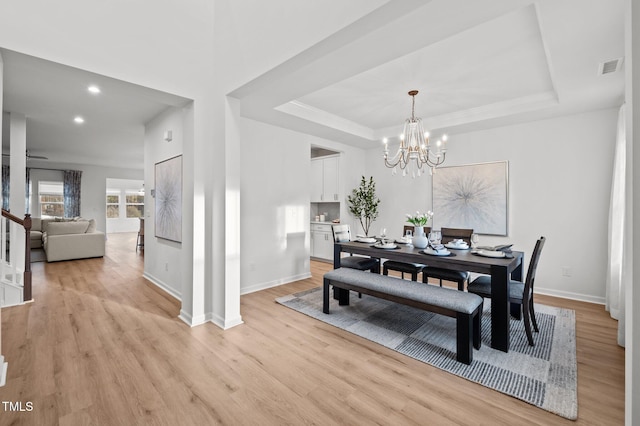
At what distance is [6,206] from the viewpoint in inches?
167

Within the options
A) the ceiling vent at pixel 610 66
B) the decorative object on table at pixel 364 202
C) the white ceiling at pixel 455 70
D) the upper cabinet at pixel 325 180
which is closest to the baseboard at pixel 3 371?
the white ceiling at pixel 455 70

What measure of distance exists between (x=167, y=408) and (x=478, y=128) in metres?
5.09

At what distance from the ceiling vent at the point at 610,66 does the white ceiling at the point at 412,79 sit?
0.06m

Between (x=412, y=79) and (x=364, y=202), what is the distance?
293 centimetres

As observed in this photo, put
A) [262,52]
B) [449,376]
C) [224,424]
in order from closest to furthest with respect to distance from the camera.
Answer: [224,424] < [449,376] < [262,52]

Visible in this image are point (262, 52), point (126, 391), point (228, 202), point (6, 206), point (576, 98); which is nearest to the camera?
point (126, 391)

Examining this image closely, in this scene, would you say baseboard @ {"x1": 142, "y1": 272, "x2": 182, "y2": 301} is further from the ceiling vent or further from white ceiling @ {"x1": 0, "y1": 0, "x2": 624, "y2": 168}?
the ceiling vent

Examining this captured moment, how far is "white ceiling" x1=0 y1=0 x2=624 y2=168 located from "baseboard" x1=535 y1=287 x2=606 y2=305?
95.8 inches

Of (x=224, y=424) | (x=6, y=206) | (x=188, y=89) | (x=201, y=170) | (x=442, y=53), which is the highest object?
(x=442, y=53)

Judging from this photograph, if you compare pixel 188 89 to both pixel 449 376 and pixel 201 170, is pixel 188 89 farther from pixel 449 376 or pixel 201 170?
pixel 449 376

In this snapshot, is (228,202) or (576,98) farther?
(576,98)

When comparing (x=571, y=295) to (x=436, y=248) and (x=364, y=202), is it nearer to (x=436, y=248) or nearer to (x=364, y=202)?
(x=436, y=248)

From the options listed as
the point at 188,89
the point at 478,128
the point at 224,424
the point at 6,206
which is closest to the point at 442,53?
the point at 478,128

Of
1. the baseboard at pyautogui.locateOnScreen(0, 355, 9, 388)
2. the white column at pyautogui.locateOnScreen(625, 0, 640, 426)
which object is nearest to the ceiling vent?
the white column at pyautogui.locateOnScreen(625, 0, 640, 426)
